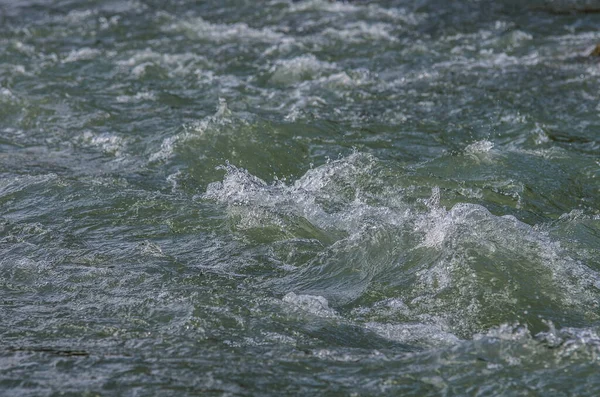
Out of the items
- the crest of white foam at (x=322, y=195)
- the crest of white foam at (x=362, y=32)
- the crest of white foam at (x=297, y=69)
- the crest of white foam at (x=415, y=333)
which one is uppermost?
the crest of white foam at (x=362, y=32)

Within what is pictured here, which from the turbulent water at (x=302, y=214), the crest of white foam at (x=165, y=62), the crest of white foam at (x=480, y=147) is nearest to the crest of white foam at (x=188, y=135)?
the turbulent water at (x=302, y=214)

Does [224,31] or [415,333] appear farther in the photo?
[224,31]

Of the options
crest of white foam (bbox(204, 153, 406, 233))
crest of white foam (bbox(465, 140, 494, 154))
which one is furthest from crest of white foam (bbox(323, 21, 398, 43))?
crest of white foam (bbox(204, 153, 406, 233))

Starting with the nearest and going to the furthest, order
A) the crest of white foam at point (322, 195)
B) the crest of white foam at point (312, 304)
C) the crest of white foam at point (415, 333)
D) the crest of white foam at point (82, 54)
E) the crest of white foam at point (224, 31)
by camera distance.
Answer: the crest of white foam at point (415, 333) < the crest of white foam at point (312, 304) < the crest of white foam at point (322, 195) < the crest of white foam at point (82, 54) < the crest of white foam at point (224, 31)

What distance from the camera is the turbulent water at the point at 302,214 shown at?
4141mm

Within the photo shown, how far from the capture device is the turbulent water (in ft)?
13.6

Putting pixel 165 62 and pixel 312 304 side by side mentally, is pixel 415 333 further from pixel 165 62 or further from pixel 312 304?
pixel 165 62

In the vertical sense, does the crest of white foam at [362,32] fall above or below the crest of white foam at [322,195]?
above

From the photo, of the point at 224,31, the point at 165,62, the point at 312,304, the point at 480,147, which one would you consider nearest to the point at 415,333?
the point at 312,304

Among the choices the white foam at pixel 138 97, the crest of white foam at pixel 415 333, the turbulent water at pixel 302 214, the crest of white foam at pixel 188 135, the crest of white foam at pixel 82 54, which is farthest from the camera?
the crest of white foam at pixel 82 54

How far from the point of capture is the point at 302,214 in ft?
19.7

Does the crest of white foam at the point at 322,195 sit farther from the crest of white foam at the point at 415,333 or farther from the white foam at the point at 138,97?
the white foam at the point at 138,97

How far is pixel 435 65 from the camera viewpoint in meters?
10.4

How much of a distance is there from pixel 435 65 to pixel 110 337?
271 inches
